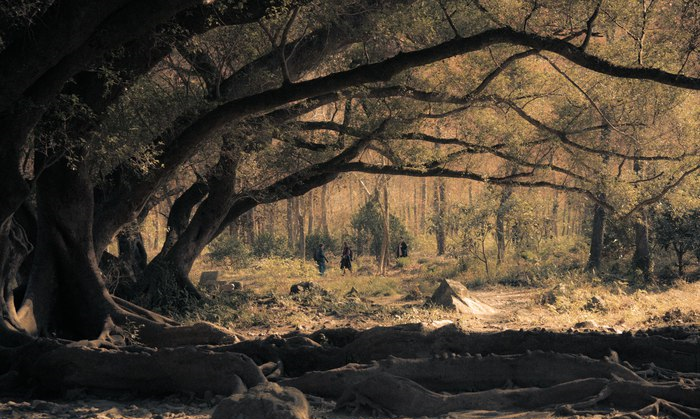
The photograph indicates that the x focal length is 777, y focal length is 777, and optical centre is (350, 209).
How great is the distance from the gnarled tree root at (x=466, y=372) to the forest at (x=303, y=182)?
0.08 feet

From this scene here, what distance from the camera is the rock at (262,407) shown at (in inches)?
251

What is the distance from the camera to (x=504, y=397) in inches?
305

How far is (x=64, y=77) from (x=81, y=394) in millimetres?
3525

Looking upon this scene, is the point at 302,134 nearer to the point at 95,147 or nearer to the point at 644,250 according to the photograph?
the point at 95,147

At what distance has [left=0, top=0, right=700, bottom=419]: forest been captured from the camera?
7.91 m

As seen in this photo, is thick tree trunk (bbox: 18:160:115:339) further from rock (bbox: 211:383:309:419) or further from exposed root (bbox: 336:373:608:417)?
rock (bbox: 211:383:309:419)

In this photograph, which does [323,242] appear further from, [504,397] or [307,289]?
[504,397]

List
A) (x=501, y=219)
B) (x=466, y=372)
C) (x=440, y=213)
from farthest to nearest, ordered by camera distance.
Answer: (x=440, y=213), (x=501, y=219), (x=466, y=372)

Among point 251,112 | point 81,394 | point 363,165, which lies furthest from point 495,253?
point 81,394

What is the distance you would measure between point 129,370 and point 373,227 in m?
34.0

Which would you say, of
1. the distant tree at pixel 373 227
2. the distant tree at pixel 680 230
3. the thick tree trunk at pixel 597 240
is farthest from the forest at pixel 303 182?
the distant tree at pixel 373 227

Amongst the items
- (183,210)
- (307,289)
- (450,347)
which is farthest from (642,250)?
(450,347)

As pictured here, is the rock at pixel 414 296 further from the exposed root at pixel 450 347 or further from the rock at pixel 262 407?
the rock at pixel 262 407

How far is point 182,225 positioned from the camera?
63.5ft
